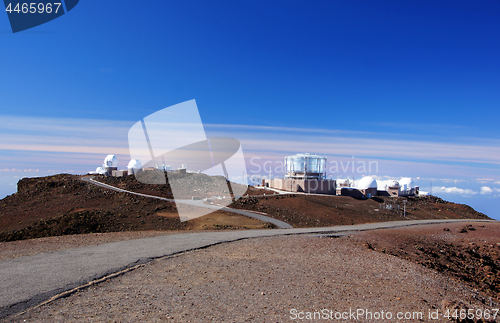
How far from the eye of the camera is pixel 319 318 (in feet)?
19.8

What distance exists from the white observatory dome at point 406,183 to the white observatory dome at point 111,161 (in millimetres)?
62504

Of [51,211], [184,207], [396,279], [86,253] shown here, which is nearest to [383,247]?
[396,279]

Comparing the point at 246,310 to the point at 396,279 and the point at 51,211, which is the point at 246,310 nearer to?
the point at 396,279

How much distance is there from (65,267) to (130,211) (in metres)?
16.8

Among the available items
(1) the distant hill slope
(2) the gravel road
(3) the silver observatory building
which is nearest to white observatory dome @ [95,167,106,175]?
(1) the distant hill slope

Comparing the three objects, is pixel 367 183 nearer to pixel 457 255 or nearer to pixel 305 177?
pixel 305 177

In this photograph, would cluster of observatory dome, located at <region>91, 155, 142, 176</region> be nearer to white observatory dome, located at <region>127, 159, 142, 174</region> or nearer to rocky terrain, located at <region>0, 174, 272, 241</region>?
white observatory dome, located at <region>127, 159, 142, 174</region>

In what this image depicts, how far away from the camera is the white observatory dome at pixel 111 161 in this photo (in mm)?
55994

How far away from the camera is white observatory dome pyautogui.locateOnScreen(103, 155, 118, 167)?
55994mm

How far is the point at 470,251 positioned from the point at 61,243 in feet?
78.3

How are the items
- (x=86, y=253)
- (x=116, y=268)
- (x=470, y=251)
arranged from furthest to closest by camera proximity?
(x=470, y=251) → (x=86, y=253) → (x=116, y=268)

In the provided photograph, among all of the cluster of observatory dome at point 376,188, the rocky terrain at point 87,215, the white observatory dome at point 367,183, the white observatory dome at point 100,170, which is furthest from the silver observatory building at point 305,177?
the white observatory dome at point 100,170

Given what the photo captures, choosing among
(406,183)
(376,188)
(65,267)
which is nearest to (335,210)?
(376,188)

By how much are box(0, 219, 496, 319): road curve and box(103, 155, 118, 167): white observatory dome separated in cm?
4817
